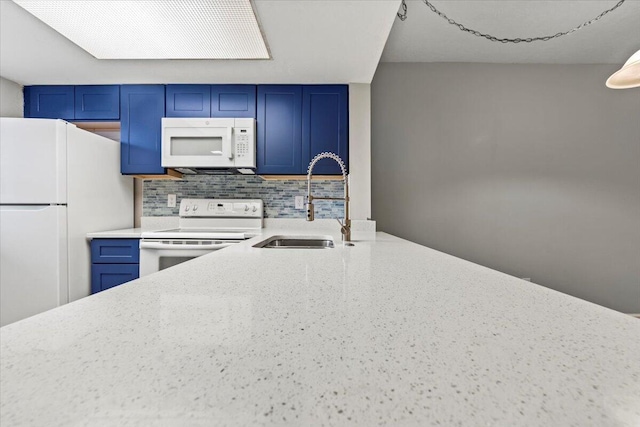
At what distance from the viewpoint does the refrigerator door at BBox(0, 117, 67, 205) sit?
77.9 inches

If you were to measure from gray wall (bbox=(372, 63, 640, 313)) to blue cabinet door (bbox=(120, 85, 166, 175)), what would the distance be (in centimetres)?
197

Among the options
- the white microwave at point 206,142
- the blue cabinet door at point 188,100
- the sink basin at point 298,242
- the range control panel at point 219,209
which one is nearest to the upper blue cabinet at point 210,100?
the blue cabinet door at point 188,100

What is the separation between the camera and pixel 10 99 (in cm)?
250

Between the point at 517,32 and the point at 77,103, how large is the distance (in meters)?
3.79

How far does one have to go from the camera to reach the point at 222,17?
5.42ft

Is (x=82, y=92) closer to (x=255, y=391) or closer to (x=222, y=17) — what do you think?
(x=222, y=17)

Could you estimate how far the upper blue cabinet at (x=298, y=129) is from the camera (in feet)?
8.28

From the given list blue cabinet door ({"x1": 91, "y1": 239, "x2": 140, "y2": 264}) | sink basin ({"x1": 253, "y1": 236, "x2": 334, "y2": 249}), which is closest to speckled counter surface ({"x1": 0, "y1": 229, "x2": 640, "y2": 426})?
sink basin ({"x1": 253, "y1": 236, "x2": 334, "y2": 249})

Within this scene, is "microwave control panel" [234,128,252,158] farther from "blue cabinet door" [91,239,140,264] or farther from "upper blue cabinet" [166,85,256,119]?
"blue cabinet door" [91,239,140,264]

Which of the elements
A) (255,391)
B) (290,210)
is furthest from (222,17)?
(255,391)

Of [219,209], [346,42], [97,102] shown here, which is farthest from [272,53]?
[97,102]

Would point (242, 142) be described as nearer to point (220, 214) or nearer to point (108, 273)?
point (220, 214)

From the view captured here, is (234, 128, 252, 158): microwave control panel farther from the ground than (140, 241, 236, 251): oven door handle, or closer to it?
farther from the ground

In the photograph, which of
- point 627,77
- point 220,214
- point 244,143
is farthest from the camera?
point 220,214
